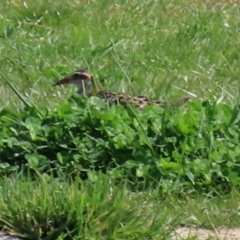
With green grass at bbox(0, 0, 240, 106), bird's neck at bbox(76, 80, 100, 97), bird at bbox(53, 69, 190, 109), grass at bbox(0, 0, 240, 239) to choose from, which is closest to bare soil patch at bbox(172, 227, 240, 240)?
grass at bbox(0, 0, 240, 239)

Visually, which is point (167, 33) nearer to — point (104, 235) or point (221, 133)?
point (221, 133)

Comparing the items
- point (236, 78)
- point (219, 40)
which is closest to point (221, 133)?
point (236, 78)

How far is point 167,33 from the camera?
8719mm

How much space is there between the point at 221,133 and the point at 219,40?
9.65ft

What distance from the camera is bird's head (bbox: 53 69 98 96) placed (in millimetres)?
6914

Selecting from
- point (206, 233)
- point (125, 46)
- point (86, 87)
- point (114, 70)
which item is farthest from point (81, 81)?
point (206, 233)

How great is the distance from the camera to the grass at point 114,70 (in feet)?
15.2

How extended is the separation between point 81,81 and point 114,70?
626 mm

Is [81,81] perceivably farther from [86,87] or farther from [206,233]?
[206,233]

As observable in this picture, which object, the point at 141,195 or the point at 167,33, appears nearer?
the point at 141,195

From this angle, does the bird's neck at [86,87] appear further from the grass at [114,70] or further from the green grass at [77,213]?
the green grass at [77,213]

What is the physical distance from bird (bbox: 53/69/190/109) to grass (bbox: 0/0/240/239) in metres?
0.15

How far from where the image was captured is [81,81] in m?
6.98

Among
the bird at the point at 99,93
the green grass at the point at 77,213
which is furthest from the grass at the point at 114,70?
the bird at the point at 99,93
